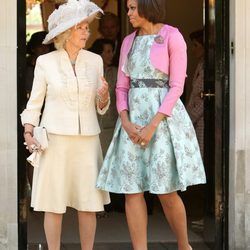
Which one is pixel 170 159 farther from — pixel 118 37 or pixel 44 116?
pixel 118 37

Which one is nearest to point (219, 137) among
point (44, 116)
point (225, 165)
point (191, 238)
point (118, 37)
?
point (225, 165)

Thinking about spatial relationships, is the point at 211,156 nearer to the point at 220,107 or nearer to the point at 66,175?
the point at 220,107

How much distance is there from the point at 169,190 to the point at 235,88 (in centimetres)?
133

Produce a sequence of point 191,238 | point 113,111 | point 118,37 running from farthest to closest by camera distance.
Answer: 1. point 118,37
2. point 113,111
3. point 191,238

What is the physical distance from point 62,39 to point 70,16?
184mm

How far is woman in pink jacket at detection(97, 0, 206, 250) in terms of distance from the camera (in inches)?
201

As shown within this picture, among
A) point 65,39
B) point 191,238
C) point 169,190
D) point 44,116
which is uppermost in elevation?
point 65,39

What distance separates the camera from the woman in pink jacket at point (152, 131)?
5102mm

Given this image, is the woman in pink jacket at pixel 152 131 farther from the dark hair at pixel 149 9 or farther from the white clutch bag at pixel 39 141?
the white clutch bag at pixel 39 141

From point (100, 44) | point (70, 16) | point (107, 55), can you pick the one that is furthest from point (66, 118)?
point (100, 44)

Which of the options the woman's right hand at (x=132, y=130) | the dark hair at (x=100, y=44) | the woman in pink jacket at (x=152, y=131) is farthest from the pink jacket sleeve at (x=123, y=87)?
the dark hair at (x=100, y=44)

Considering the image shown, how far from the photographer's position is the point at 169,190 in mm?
5121

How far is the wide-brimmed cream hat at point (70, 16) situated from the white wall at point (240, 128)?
53.4 inches

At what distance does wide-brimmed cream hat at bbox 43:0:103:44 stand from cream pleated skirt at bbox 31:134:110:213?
0.73 m
